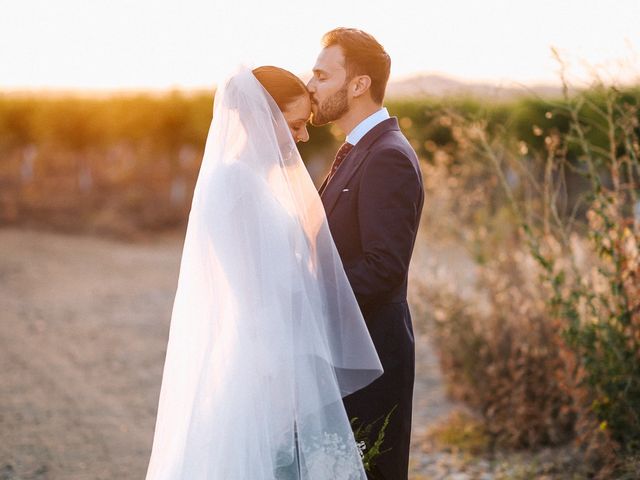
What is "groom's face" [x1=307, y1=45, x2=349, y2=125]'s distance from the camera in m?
2.92

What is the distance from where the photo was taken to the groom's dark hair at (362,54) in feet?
9.57

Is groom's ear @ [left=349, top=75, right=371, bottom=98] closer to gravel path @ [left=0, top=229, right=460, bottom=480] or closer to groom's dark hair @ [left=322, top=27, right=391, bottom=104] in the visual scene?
groom's dark hair @ [left=322, top=27, right=391, bottom=104]

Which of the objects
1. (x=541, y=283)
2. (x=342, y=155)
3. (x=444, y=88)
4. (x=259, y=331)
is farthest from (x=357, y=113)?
(x=541, y=283)

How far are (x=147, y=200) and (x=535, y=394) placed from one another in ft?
47.0

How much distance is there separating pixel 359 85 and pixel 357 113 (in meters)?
0.10

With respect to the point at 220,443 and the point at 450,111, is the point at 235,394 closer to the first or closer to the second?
the point at 220,443

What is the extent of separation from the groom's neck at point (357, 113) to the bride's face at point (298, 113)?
0.47ft

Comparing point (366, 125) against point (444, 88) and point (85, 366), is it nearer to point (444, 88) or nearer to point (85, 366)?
point (444, 88)

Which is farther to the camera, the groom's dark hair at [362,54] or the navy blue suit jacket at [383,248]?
the groom's dark hair at [362,54]

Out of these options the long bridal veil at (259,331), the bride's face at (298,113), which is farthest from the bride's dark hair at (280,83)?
the long bridal veil at (259,331)

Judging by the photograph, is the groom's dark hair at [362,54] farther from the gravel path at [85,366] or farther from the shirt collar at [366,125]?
the gravel path at [85,366]

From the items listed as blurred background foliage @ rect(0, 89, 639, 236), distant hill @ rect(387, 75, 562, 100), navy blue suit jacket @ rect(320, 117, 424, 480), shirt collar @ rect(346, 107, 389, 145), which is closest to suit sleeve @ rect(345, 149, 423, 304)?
navy blue suit jacket @ rect(320, 117, 424, 480)

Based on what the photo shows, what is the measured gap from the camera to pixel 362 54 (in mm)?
2918

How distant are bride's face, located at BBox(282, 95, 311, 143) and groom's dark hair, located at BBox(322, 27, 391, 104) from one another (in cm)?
19
